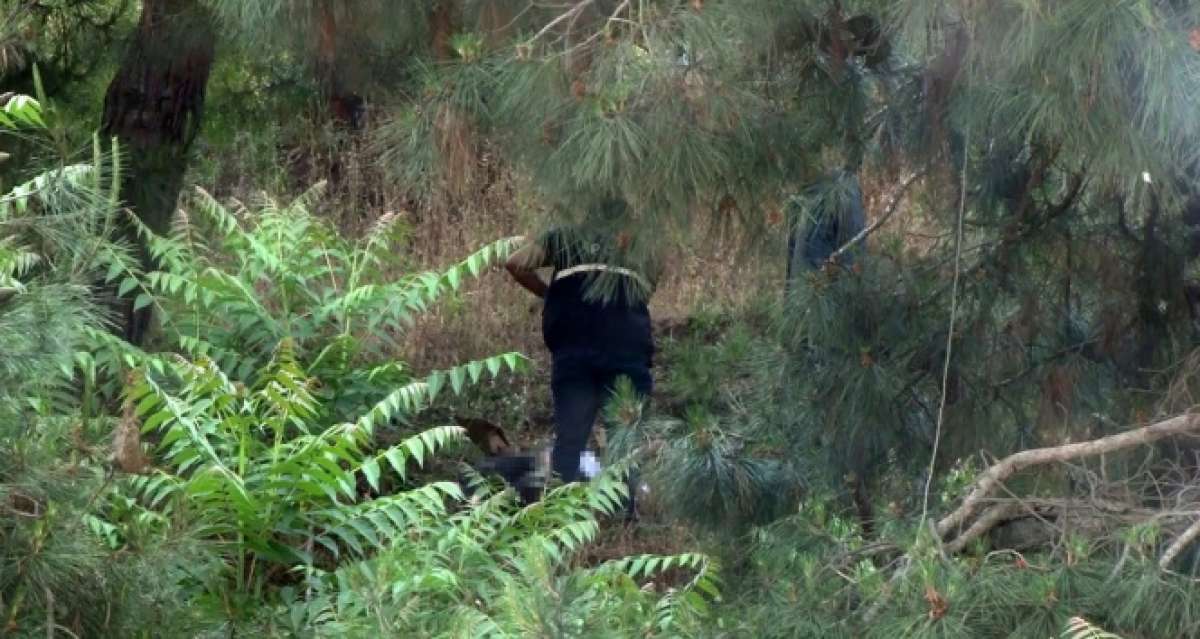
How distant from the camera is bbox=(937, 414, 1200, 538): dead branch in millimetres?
3873

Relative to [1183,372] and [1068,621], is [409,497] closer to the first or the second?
[1183,372]

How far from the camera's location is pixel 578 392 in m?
8.31

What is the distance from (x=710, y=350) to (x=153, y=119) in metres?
2.58

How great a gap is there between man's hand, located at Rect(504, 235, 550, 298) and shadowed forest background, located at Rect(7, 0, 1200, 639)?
45 centimetres

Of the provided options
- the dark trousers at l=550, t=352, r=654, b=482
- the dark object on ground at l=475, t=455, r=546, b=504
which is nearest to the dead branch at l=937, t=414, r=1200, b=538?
the dark trousers at l=550, t=352, r=654, b=482

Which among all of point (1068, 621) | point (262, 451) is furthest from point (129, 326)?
point (1068, 621)

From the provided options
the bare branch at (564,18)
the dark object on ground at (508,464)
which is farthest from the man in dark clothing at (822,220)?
the dark object on ground at (508,464)

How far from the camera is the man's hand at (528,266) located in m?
7.80

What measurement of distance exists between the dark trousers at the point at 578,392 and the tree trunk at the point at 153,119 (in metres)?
1.88

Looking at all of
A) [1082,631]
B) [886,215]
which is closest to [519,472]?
[886,215]

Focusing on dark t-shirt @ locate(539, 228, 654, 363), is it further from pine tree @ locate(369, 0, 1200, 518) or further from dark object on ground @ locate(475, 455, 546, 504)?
pine tree @ locate(369, 0, 1200, 518)

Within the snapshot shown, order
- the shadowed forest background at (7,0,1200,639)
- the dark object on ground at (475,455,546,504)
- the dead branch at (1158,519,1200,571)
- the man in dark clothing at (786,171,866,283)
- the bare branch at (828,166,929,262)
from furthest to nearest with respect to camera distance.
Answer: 1. the dark object on ground at (475,455,546,504)
2. the bare branch at (828,166,929,262)
3. the man in dark clothing at (786,171,866,283)
4. the shadowed forest background at (7,0,1200,639)
5. the dead branch at (1158,519,1200,571)

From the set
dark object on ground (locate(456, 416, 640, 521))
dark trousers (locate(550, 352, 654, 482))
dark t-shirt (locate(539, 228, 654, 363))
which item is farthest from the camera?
dark object on ground (locate(456, 416, 640, 521))

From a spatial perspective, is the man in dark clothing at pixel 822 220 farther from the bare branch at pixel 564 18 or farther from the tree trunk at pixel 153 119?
the tree trunk at pixel 153 119
